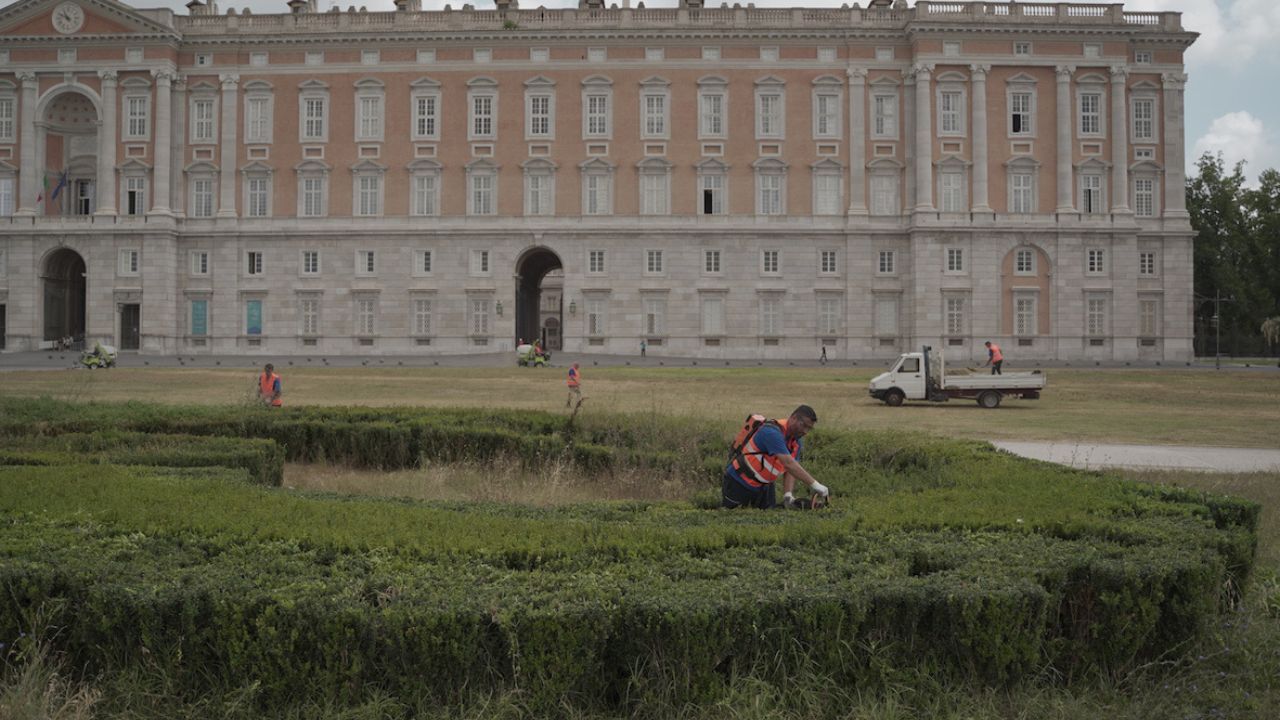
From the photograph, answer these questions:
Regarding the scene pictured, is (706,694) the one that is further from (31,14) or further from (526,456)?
(31,14)

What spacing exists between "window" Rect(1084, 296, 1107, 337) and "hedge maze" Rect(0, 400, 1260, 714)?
2113 inches

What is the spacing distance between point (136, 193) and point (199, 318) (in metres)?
8.46

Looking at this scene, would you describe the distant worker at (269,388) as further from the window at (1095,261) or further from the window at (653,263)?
the window at (1095,261)

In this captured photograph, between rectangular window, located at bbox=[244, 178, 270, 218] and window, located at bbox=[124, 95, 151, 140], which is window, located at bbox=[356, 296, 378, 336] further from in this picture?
window, located at bbox=[124, 95, 151, 140]

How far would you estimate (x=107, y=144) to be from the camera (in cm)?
5947

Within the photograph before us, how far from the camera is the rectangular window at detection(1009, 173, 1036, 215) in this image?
58781 mm

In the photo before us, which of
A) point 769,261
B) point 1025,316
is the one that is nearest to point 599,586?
point 769,261

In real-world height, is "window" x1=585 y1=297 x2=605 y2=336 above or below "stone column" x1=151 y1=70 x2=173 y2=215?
below

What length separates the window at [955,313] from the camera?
58.1 metres

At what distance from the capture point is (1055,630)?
658 centimetres

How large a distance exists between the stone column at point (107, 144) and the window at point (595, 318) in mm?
29234

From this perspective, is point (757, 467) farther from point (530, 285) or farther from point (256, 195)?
point (530, 285)

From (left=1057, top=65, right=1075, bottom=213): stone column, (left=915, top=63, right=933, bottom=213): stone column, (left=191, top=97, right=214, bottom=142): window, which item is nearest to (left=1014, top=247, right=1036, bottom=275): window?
(left=1057, top=65, right=1075, bottom=213): stone column

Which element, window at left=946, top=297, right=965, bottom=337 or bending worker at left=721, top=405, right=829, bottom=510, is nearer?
bending worker at left=721, top=405, right=829, bottom=510
